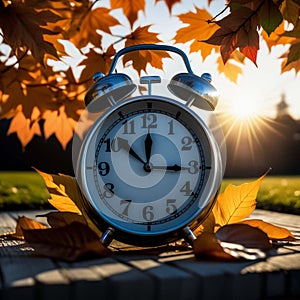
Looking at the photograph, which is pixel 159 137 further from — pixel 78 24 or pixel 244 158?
pixel 244 158

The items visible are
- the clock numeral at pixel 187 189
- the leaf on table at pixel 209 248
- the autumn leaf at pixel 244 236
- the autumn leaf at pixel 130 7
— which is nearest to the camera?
the leaf on table at pixel 209 248

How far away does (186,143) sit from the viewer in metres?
1.32

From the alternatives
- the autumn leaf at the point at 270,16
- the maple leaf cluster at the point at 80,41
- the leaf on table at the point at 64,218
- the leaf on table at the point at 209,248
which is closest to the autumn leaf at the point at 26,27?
the maple leaf cluster at the point at 80,41

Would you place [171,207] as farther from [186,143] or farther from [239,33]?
[239,33]

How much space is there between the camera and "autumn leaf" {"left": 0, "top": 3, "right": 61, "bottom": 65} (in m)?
1.46

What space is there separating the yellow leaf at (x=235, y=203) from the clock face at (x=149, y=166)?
103mm

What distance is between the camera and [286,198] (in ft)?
11.7

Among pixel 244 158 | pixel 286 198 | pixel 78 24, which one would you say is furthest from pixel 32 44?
pixel 244 158

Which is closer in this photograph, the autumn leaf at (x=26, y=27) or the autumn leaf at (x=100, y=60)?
the autumn leaf at (x=26, y=27)

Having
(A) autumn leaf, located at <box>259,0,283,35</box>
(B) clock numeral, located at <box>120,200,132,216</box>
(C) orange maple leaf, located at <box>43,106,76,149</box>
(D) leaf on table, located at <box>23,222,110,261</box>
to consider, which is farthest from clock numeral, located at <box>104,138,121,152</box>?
(C) orange maple leaf, located at <box>43,106,76,149</box>

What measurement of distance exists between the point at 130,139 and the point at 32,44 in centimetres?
43

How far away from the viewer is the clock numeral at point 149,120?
4.35 ft

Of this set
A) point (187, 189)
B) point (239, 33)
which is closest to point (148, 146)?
point (187, 189)

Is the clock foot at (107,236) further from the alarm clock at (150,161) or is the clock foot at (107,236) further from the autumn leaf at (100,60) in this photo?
the autumn leaf at (100,60)
